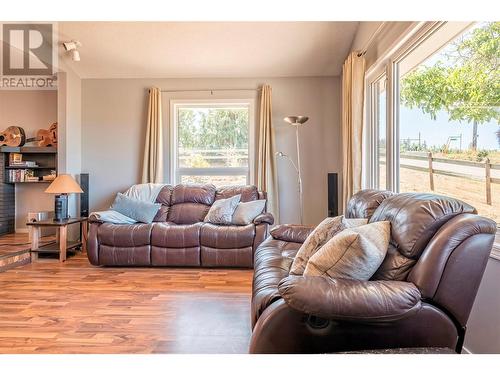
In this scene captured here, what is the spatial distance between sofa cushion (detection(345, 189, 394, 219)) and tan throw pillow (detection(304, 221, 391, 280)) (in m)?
0.77

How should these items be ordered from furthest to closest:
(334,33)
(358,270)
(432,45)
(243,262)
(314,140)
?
(314,140) < (334,33) < (243,262) < (432,45) < (358,270)

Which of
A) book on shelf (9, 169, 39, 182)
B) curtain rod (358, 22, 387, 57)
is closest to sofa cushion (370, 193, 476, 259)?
curtain rod (358, 22, 387, 57)

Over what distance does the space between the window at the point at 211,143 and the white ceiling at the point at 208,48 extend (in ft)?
1.76

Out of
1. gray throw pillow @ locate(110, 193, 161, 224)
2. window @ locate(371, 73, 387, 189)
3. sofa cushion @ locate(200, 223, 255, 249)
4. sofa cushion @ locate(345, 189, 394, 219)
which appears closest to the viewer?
sofa cushion @ locate(345, 189, 394, 219)

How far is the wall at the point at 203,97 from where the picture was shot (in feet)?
16.7

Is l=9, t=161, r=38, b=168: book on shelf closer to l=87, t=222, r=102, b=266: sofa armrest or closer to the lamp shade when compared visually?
the lamp shade

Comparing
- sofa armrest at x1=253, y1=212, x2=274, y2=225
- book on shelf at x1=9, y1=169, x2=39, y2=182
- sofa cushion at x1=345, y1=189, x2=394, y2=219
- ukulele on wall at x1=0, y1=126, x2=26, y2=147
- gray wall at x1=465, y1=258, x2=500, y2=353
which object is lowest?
gray wall at x1=465, y1=258, x2=500, y2=353

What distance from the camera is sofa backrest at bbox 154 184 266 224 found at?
4379 mm

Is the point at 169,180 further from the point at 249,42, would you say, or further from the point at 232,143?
the point at 249,42

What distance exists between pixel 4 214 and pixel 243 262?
4390mm

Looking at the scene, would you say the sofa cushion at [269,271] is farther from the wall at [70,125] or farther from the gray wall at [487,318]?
the wall at [70,125]

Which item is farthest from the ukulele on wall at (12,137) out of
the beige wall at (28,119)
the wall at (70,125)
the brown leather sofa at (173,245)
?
the brown leather sofa at (173,245)
